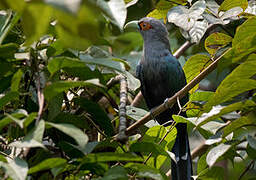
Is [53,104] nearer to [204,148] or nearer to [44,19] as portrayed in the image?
[44,19]

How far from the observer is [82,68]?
175cm

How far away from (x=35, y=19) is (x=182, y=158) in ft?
7.70

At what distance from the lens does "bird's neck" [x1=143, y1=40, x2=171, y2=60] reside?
3490mm

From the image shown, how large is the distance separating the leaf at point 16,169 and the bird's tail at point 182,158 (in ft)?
4.37

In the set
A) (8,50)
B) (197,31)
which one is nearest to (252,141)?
(197,31)

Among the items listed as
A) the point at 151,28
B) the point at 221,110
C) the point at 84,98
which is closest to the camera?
the point at 221,110

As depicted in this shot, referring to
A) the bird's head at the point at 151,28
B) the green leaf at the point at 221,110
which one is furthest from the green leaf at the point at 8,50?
the bird's head at the point at 151,28

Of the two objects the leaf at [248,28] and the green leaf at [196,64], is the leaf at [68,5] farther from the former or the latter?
the green leaf at [196,64]

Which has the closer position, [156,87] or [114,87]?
[114,87]

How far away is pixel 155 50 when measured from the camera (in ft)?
11.5

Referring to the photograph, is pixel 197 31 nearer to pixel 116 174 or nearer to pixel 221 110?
pixel 221 110

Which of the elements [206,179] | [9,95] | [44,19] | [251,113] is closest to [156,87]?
[206,179]

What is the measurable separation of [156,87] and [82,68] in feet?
5.82

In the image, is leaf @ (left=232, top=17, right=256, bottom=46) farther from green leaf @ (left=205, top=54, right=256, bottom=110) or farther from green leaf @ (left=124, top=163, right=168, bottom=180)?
green leaf @ (left=124, top=163, right=168, bottom=180)
